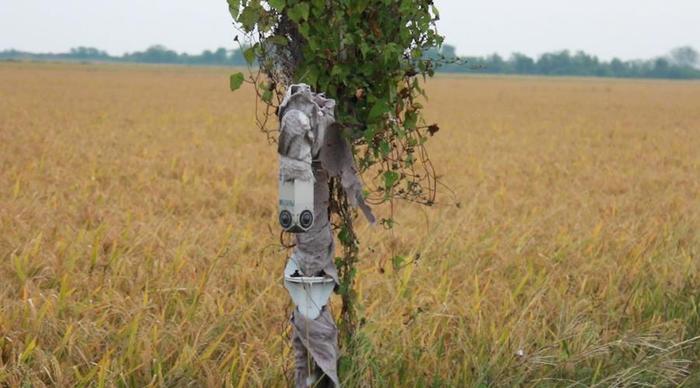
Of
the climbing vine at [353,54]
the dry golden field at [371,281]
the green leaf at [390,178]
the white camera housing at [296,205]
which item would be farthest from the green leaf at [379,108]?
the dry golden field at [371,281]

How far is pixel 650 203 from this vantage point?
871 cm

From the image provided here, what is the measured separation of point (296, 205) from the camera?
253 centimetres

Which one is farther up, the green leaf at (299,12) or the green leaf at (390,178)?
the green leaf at (299,12)

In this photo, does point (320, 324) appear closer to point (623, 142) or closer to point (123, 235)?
point (123, 235)

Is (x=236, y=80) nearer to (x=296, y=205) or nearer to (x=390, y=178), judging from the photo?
(x=296, y=205)

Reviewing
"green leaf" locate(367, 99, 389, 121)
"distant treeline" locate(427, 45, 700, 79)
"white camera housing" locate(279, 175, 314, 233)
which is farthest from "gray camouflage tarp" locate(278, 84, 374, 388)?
"distant treeline" locate(427, 45, 700, 79)

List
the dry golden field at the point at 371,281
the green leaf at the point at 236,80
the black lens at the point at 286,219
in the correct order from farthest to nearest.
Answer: the dry golden field at the point at 371,281 → the green leaf at the point at 236,80 → the black lens at the point at 286,219

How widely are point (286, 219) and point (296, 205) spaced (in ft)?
0.18

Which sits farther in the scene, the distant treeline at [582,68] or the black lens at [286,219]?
the distant treeline at [582,68]

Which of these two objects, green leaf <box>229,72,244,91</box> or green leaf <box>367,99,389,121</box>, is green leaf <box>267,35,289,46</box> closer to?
green leaf <box>229,72,244,91</box>

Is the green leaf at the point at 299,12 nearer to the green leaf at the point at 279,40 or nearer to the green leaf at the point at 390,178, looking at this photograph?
the green leaf at the point at 279,40

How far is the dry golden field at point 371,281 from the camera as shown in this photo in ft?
11.7

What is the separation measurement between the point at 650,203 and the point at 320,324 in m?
6.74

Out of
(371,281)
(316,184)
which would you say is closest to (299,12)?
(316,184)
